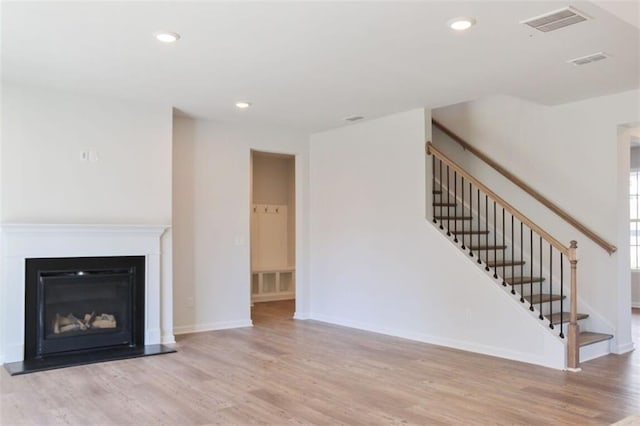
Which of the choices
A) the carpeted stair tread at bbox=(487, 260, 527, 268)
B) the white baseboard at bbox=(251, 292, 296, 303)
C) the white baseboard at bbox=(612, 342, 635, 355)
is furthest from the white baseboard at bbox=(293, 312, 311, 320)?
the white baseboard at bbox=(612, 342, 635, 355)

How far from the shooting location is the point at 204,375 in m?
4.36

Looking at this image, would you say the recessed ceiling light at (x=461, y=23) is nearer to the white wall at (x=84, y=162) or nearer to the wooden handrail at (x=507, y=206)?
the wooden handrail at (x=507, y=206)

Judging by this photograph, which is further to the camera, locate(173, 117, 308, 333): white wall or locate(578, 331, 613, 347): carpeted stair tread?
locate(173, 117, 308, 333): white wall

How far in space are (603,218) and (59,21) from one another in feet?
17.0

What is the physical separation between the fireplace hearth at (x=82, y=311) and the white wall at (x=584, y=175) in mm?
4329

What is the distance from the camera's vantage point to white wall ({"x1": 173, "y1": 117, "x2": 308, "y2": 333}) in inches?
246

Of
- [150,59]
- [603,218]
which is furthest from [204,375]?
[603,218]

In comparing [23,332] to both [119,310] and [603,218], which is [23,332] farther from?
[603,218]

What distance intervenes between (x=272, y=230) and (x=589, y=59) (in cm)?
615

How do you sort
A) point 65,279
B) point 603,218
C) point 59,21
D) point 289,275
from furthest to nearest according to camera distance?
point 289,275, point 603,218, point 65,279, point 59,21

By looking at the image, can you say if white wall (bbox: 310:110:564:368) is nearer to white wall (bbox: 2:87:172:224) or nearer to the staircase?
the staircase

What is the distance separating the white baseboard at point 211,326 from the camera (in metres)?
6.20

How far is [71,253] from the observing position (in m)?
5.04

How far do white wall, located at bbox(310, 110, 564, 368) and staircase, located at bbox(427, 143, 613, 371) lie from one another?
190 millimetres
